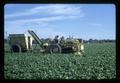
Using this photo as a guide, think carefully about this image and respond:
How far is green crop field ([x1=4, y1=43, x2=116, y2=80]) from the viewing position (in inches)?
104

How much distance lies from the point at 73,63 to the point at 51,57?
17 cm

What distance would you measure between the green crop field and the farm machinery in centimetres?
4

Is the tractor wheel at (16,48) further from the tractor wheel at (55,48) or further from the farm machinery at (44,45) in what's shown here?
the tractor wheel at (55,48)

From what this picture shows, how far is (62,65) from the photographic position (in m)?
2.66

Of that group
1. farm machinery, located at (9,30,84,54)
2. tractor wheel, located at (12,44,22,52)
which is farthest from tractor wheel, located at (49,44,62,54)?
tractor wheel, located at (12,44,22,52)

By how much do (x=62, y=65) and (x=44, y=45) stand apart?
20cm

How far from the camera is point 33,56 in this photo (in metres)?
2.66

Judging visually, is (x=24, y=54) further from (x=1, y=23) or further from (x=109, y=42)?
(x=109, y=42)

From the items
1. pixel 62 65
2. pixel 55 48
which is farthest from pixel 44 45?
pixel 62 65

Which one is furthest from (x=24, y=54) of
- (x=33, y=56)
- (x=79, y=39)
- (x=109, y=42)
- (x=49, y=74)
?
(x=109, y=42)

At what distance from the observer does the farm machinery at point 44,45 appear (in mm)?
2643

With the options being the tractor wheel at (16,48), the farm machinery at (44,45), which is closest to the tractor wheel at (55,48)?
the farm machinery at (44,45)
